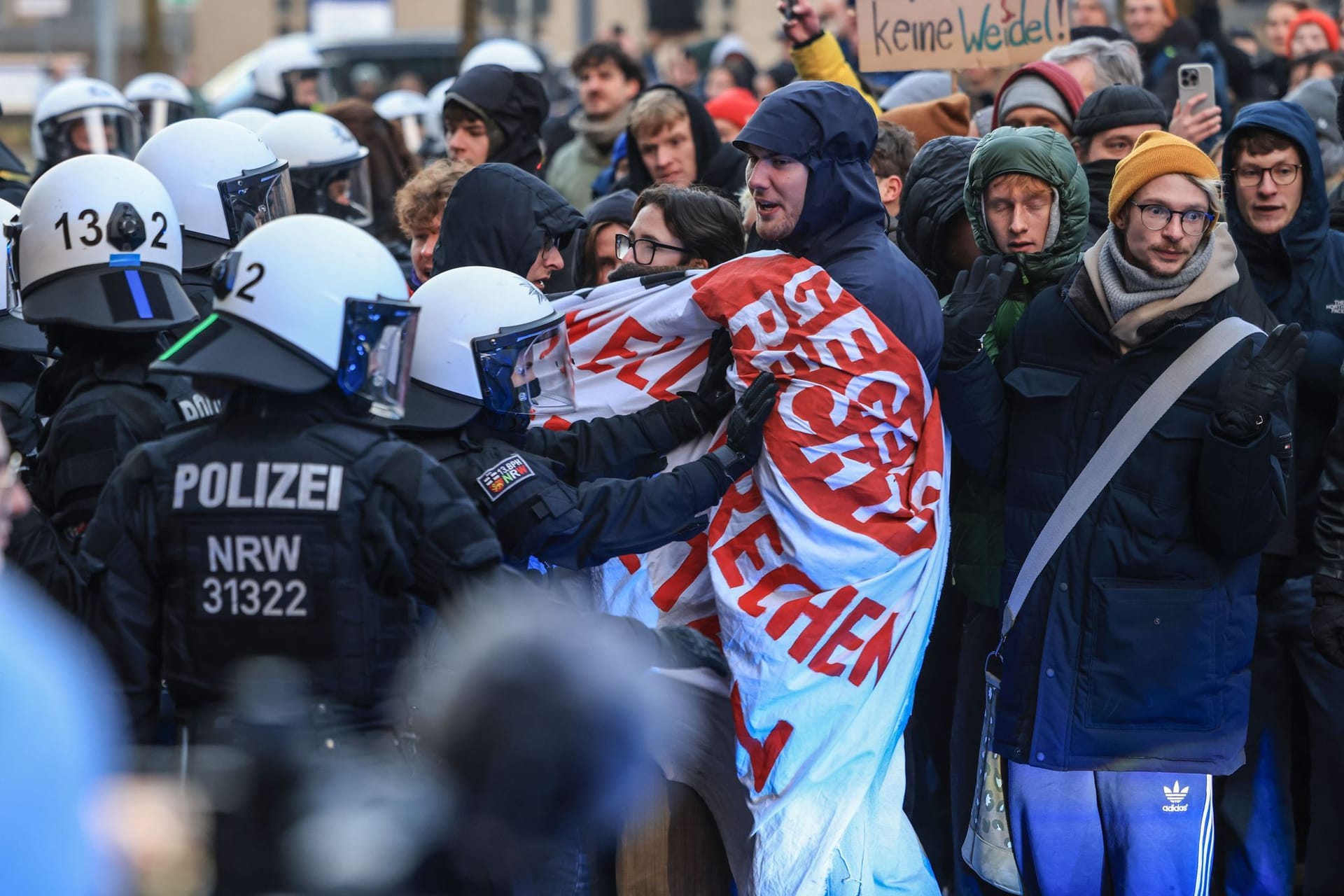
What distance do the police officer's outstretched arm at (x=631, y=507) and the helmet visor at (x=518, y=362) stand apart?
218 mm

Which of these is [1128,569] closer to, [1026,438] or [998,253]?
[1026,438]

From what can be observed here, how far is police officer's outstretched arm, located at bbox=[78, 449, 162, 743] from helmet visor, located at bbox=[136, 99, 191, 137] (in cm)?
679

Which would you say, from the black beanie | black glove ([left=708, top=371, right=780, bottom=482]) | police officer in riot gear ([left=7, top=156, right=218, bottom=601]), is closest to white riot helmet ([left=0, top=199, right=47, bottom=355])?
police officer in riot gear ([left=7, top=156, right=218, bottom=601])

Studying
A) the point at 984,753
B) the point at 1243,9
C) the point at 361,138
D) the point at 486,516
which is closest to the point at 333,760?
the point at 486,516

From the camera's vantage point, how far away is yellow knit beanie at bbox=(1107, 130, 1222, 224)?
13.6 feet

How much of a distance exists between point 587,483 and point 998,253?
135 cm

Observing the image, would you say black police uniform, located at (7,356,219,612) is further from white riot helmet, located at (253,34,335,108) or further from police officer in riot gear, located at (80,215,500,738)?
white riot helmet, located at (253,34,335,108)

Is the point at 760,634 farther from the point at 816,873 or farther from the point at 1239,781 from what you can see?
the point at 1239,781

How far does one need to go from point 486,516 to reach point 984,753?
5.29ft

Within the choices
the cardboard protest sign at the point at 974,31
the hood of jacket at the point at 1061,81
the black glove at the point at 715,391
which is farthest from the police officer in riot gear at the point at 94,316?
the cardboard protest sign at the point at 974,31

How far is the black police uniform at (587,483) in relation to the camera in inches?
146

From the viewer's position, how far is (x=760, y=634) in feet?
13.6

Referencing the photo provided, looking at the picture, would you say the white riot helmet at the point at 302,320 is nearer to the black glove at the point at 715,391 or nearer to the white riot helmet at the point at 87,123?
the black glove at the point at 715,391

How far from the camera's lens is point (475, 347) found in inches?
146
